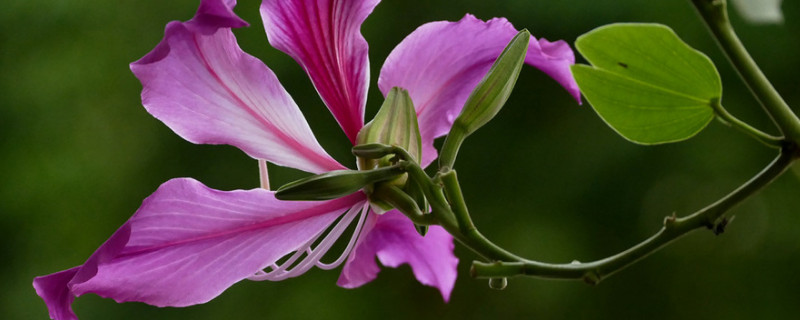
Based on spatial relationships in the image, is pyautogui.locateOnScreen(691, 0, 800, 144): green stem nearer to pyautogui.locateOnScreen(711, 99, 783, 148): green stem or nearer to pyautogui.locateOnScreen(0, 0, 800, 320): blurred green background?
pyautogui.locateOnScreen(711, 99, 783, 148): green stem

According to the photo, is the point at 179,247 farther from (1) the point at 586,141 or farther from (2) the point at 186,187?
(1) the point at 586,141

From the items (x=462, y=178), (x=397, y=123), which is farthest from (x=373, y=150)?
(x=462, y=178)

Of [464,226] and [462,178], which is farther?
[462,178]

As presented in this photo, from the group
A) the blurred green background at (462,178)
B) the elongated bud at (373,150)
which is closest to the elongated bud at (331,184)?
the elongated bud at (373,150)

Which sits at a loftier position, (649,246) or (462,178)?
(649,246)

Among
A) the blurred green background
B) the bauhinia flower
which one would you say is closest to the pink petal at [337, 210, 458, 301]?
the bauhinia flower

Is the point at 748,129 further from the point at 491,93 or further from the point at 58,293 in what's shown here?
the point at 58,293

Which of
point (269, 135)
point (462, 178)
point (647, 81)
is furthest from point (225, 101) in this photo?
point (462, 178)

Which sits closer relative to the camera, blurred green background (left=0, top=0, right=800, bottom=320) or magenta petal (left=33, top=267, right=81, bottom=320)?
magenta petal (left=33, top=267, right=81, bottom=320)
